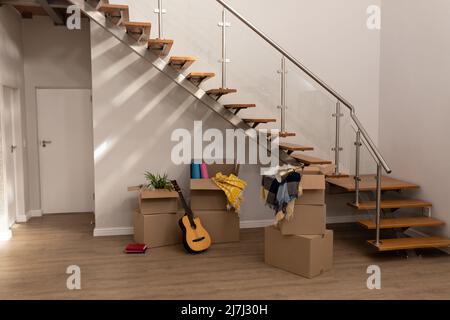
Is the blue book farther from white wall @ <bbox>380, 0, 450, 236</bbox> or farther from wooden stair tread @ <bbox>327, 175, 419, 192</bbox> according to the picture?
white wall @ <bbox>380, 0, 450, 236</bbox>

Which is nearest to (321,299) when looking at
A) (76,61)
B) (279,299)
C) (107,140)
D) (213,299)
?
(279,299)

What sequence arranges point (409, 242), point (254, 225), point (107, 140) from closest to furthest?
point (409, 242) → point (107, 140) → point (254, 225)

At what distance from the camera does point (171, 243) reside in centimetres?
481

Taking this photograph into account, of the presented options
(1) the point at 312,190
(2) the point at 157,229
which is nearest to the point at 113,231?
(2) the point at 157,229

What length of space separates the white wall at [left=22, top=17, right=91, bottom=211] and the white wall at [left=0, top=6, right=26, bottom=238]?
150 mm

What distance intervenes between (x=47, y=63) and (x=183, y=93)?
224 cm

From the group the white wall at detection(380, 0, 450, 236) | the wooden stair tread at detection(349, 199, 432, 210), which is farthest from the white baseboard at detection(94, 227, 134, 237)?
the white wall at detection(380, 0, 450, 236)

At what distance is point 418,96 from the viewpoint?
4.96 m

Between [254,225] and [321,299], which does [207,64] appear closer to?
[254,225]

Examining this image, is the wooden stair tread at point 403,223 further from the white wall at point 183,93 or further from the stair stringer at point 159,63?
the stair stringer at point 159,63

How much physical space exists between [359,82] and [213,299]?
3721 millimetres

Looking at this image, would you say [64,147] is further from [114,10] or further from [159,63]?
[114,10]

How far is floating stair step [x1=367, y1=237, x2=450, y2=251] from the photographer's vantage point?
421cm
